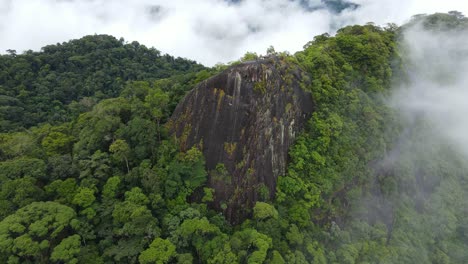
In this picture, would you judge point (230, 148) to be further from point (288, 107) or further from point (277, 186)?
point (288, 107)

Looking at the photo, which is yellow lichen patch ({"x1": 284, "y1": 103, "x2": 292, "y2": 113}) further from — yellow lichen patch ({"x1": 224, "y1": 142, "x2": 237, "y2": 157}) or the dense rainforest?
yellow lichen patch ({"x1": 224, "y1": 142, "x2": 237, "y2": 157})


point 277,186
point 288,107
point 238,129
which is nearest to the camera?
point 238,129

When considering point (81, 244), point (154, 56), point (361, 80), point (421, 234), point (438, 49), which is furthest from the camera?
point (154, 56)

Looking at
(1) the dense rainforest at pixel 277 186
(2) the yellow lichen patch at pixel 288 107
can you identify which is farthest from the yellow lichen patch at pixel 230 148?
(2) the yellow lichen patch at pixel 288 107

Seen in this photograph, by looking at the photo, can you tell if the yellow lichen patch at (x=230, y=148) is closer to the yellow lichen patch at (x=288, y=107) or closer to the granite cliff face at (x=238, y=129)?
the granite cliff face at (x=238, y=129)

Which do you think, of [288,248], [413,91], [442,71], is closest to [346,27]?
[413,91]

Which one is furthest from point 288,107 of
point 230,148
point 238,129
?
point 230,148

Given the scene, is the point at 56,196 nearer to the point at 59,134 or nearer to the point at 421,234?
the point at 59,134
